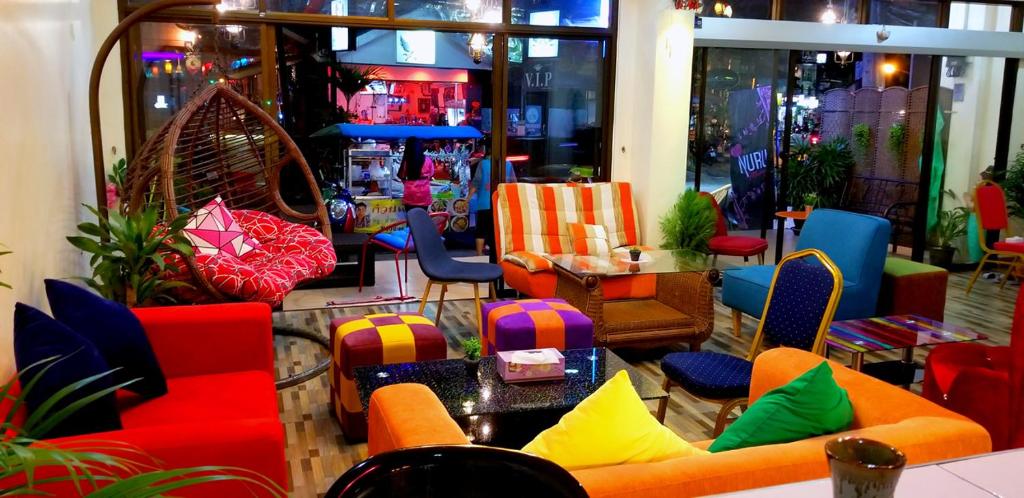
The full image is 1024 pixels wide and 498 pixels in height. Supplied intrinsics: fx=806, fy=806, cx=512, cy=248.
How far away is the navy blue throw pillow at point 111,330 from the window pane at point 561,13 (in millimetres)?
4380

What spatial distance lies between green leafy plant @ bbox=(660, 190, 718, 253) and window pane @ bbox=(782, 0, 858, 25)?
6.99 ft

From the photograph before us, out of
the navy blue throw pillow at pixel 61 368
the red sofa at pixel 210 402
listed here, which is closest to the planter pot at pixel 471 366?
the red sofa at pixel 210 402

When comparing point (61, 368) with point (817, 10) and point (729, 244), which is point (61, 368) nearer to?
point (729, 244)

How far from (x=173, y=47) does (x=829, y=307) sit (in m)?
4.70

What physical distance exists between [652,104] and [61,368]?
16.2 ft

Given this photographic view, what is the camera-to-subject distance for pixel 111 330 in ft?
9.03

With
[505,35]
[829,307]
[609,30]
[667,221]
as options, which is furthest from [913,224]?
[829,307]

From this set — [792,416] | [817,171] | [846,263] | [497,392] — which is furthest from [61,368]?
[817,171]

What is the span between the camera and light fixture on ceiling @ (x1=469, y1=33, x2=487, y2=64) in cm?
684

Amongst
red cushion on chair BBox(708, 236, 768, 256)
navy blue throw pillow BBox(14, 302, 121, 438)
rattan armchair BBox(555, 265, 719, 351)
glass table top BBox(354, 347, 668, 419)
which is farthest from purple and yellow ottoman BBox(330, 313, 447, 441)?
red cushion on chair BBox(708, 236, 768, 256)

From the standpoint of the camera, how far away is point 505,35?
6.43 m

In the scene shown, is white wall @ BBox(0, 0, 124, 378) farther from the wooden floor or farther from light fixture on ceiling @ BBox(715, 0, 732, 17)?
light fixture on ceiling @ BBox(715, 0, 732, 17)

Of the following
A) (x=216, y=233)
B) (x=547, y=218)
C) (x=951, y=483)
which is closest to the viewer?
(x=951, y=483)

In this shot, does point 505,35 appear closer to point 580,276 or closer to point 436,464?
point 580,276
